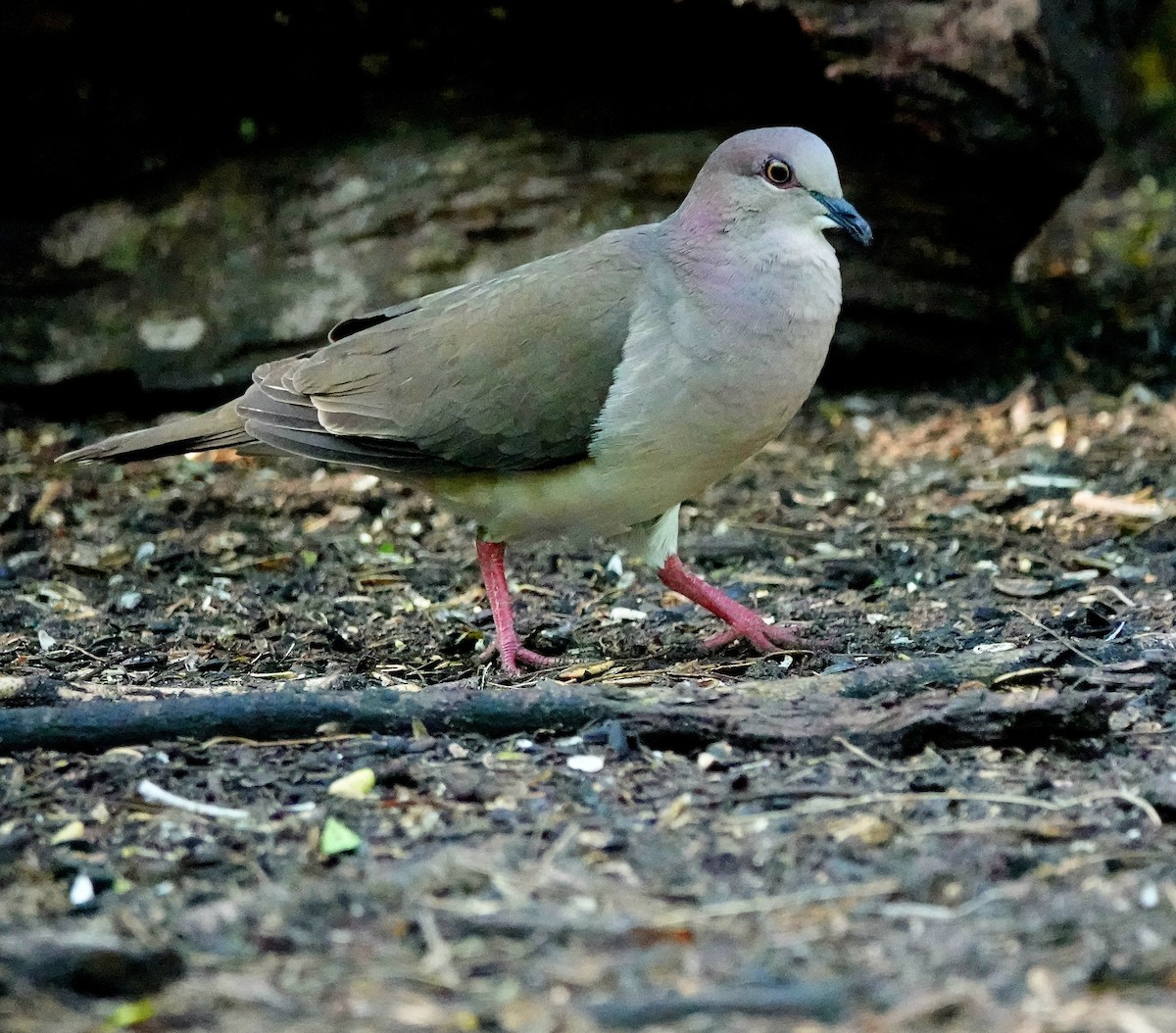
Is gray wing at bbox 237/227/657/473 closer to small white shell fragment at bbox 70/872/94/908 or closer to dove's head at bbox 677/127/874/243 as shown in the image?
dove's head at bbox 677/127/874/243

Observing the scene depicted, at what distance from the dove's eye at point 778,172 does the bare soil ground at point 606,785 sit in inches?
55.4

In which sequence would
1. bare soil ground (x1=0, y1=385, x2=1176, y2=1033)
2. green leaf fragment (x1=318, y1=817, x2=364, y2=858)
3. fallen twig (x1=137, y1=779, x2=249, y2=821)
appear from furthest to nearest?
fallen twig (x1=137, y1=779, x2=249, y2=821) < green leaf fragment (x1=318, y1=817, x2=364, y2=858) < bare soil ground (x1=0, y1=385, x2=1176, y2=1033)

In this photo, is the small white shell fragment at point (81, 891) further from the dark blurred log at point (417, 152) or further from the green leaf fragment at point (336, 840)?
the dark blurred log at point (417, 152)

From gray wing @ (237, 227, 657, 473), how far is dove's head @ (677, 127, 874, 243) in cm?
30

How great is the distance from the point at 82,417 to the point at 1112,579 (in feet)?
16.4

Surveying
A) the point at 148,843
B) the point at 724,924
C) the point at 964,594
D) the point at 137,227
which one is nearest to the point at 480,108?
the point at 137,227

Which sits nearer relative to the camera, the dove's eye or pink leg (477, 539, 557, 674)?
the dove's eye

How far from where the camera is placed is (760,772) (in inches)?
134

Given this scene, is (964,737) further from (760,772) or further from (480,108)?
(480,108)

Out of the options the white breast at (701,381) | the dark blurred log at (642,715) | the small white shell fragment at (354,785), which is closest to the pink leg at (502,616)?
the white breast at (701,381)

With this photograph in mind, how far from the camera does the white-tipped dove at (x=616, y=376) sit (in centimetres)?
430

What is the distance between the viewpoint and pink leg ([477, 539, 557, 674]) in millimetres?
4625

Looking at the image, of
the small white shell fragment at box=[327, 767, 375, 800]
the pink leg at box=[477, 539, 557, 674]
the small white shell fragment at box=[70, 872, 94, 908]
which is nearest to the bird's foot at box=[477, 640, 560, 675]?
the pink leg at box=[477, 539, 557, 674]

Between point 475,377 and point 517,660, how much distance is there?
0.89 metres
